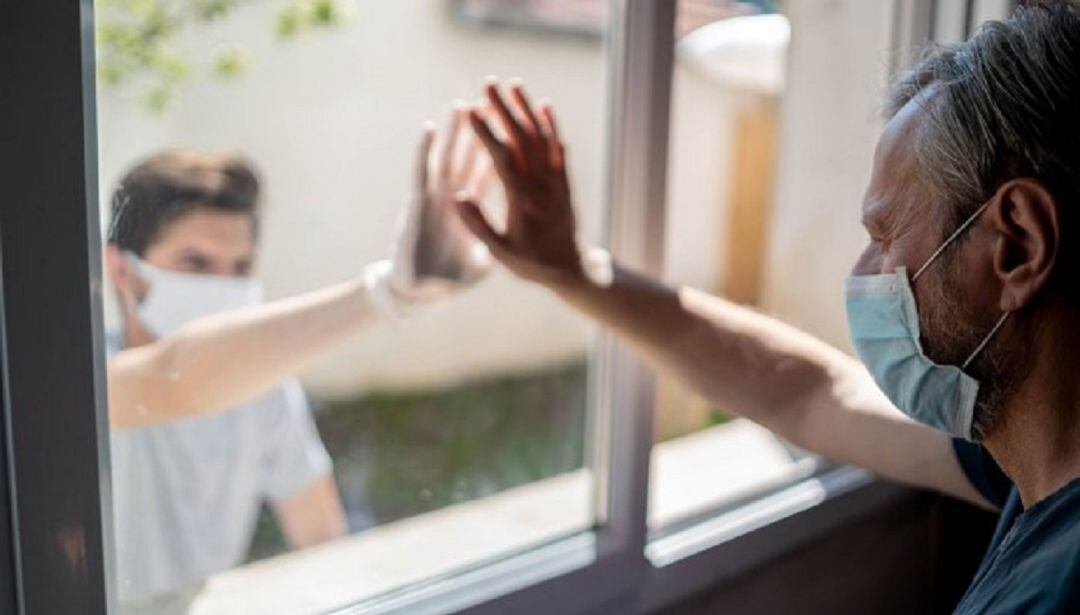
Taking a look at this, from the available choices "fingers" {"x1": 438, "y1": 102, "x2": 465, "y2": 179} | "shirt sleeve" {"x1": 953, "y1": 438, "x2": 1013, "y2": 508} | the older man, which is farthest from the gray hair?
"fingers" {"x1": 438, "y1": 102, "x2": 465, "y2": 179}

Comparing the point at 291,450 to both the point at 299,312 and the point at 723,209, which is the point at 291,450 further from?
the point at 723,209

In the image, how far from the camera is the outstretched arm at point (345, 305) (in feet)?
4.33

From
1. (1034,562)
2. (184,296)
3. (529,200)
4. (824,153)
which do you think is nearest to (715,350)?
(529,200)

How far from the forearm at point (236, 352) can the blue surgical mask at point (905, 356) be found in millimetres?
657

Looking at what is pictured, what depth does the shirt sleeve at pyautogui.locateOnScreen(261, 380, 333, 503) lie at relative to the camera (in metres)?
1.87

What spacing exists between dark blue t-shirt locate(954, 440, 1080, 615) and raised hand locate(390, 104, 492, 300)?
2.34ft

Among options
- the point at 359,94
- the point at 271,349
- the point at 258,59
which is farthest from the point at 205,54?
the point at 271,349

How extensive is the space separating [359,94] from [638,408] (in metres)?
0.87

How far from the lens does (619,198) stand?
1377 millimetres

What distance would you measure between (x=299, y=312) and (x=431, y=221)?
0.21 metres

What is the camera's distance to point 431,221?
4.50 ft

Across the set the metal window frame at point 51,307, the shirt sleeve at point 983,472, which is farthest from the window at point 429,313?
the shirt sleeve at point 983,472

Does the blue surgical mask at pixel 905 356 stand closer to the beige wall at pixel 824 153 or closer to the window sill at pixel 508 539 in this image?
the window sill at pixel 508 539

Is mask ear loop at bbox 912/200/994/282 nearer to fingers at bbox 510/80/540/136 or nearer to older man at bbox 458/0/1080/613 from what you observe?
older man at bbox 458/0/1080/613
